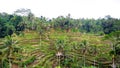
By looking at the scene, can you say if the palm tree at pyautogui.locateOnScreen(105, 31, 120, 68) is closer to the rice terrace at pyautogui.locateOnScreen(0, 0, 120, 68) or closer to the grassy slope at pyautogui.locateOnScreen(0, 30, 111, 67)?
the rice terrace at pyautogui.locateOnScreen(0, 0, 120, 68)

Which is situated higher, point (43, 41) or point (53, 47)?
point (43, 41)

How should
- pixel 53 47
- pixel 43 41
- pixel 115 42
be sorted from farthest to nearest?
pixel 43 41 < pixel 53 47 < pixel 115 42

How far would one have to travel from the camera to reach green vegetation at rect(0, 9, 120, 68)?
47375 mm

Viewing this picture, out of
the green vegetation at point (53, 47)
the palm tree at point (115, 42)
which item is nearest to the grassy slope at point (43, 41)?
Answer: the green vegetation at point (53, 47)

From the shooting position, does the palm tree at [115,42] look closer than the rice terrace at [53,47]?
Yes

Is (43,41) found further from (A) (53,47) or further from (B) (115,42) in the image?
(B) (115,42)

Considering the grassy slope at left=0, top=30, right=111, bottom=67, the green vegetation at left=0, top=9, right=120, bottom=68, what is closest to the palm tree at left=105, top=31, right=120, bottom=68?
the green vegetation at left=0, top=9, right=120, bottom=68

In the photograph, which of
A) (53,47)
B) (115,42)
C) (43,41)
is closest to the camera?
(115,42)

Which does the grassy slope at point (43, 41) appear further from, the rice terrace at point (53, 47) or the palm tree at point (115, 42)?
the palm tree at point (115, 42)

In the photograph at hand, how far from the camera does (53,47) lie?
197 ft

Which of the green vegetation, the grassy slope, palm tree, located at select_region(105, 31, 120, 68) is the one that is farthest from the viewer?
the grassy slope

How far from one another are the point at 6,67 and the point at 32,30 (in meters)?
31.3

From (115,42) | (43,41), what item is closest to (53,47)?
(43,41)

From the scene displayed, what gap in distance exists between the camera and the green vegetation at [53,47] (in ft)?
155
